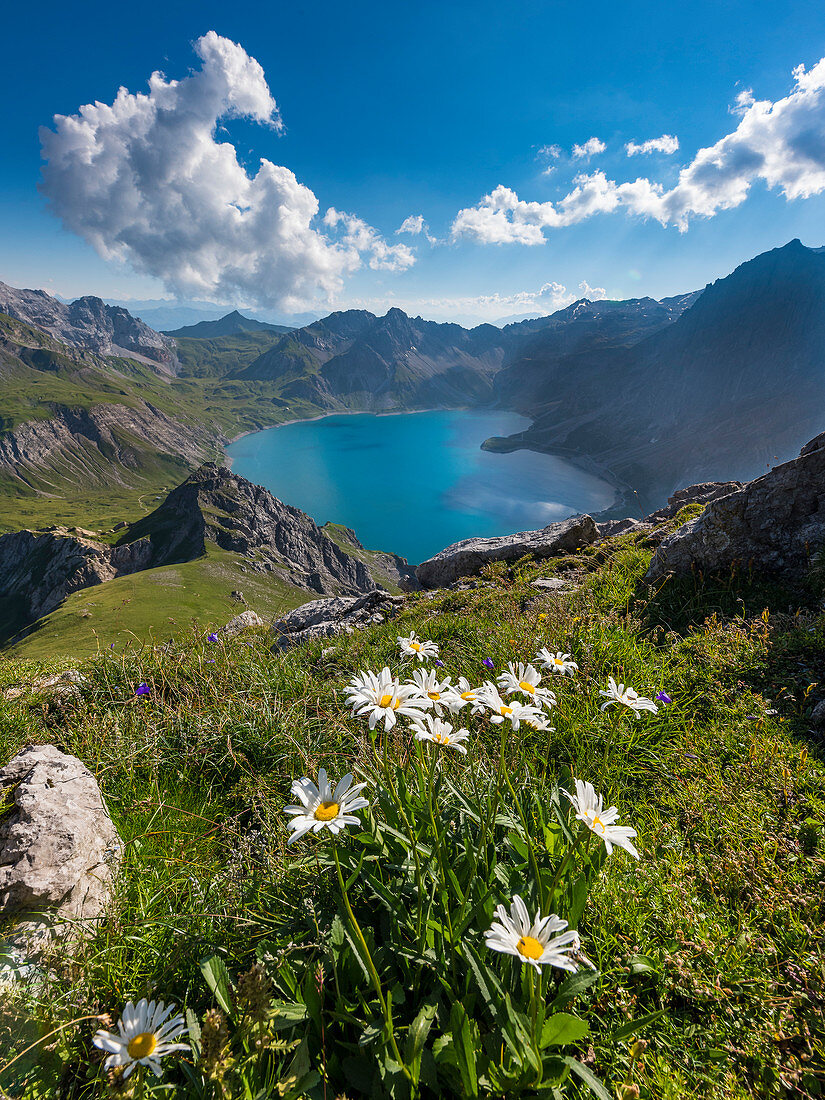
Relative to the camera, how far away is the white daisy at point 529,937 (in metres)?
1.50

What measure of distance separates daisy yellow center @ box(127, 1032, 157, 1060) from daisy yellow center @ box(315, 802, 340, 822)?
33.2 inches

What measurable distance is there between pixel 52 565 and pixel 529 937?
156 meters

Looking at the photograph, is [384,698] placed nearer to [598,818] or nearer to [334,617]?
[598,818]

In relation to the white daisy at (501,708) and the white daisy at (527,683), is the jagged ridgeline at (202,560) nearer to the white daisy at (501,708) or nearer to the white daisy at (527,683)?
the white daisy at (527,683)

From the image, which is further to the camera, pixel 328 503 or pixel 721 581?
pixel 328 503

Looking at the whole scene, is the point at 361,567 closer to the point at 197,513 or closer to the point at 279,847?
the point at 197,513

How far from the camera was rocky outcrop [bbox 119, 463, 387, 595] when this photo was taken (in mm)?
132625

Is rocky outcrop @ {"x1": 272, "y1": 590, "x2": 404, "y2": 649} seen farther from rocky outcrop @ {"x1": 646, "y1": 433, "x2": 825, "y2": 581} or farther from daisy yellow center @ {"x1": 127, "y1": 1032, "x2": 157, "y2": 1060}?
daisy yellow center @ {"x1": 127, "y1": 1032, "x2": 157, "y2": 1060}

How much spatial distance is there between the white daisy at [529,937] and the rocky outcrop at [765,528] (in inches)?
279

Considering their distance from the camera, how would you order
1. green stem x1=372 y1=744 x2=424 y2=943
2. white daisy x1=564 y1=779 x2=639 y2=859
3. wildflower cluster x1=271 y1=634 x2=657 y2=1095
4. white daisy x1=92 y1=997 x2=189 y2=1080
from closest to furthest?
white daisy x1=92 y1=997 x2=189 y2=1080 → wildflower cluster x1=271 y1=634 x2=657 y2=1095 → white daisy x1=564 y1=779 x2=639 y2=859 → green stem x1=372 y1=744 x2=424 y2=943

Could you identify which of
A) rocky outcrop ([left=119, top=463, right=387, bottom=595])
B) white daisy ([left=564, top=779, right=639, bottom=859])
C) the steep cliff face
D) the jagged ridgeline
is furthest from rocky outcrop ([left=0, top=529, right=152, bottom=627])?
white daisy ([left=564, top=779, right=639, bottom=859])

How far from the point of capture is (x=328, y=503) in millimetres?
194500

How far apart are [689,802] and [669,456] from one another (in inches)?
8784

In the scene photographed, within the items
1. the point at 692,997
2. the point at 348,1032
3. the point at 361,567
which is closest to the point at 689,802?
the point at 692,997
